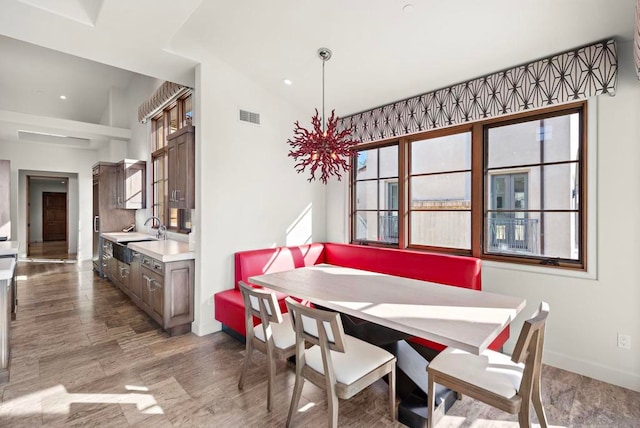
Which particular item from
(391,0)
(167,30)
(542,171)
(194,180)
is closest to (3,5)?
(167,30)

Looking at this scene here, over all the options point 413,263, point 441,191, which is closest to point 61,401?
point 413,263

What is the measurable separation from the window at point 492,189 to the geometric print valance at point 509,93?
0.17m

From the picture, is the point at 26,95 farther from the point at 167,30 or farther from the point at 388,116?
the point at 388,116

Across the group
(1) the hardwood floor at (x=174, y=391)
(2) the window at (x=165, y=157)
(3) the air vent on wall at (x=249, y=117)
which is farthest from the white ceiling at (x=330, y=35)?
(1) the hardwood floor at (x=174, y=391)

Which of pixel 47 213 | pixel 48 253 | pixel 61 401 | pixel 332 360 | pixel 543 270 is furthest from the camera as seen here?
pixel 47 213

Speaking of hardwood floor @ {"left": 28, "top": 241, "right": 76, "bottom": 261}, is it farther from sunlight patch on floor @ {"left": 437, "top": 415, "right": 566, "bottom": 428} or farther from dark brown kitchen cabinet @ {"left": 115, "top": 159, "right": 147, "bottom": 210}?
sunlight patch on floor @ {"left": 437, "top": 415, "right": 566, "bottom": 428}

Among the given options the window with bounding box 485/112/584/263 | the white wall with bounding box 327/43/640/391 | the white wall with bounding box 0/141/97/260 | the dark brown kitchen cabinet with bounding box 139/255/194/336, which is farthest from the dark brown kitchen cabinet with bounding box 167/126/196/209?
the white wall with bounding box 0/141/97/260

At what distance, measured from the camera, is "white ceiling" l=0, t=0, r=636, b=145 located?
231 cm

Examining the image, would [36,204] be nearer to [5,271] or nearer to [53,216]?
[53,216]

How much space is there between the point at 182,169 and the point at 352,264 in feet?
7.67

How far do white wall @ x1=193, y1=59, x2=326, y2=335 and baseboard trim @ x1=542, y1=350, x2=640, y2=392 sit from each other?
2984mm

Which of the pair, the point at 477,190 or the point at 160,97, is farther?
the point at 160,97

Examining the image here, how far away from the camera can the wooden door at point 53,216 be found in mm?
11641

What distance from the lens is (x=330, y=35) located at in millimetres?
2865
